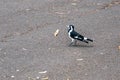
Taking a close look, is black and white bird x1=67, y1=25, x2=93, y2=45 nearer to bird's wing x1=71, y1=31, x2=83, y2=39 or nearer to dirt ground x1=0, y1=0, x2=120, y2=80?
bird's wing x1=71, y1=31, x2=83, y2=39

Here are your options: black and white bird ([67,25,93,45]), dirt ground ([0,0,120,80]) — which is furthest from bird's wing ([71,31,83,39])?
dirt ground ([0,0,120,80])

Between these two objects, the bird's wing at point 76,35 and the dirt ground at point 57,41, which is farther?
the bird's wing at point 76,35

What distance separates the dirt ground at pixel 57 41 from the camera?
746 cm

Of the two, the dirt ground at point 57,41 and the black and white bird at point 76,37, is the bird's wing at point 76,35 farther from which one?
the dirt ground at point 57,41

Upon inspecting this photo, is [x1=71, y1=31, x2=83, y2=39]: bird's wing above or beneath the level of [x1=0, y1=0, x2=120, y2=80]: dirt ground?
above

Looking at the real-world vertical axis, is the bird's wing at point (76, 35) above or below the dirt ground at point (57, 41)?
above

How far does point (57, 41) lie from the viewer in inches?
365

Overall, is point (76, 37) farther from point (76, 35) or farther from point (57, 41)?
point (57, 41)

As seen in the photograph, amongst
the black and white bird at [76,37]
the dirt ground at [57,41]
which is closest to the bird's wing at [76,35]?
the black and white bird at [76,37]

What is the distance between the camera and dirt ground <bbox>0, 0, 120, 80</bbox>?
746 centimetres

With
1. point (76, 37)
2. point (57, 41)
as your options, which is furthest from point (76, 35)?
point (57, 41)

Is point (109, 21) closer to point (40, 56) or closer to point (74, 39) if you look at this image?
point (74, 39)

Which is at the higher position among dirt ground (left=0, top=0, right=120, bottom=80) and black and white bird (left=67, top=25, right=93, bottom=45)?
black and white bird (left=67, top=25, right=93, bottom=45)

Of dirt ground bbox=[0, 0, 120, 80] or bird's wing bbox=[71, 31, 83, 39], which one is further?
bird's wing bbox=[71, 31, 83, 39]
